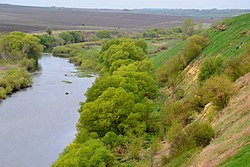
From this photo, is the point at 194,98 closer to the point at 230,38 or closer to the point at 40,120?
the point at 40,120

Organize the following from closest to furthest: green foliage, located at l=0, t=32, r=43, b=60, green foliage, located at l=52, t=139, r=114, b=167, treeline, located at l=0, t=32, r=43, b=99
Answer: green foliage, located at l=52, t=139, r=114, b=167 < treeline, located at l=0, t=32, r=43, b=99 < green foliage, located at l=0, t=32, r=43, b=60

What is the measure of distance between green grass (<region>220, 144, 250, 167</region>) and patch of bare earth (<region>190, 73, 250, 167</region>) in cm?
63

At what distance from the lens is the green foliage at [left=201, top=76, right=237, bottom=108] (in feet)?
104

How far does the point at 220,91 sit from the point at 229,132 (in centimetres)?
603

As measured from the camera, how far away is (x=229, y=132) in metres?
26.4

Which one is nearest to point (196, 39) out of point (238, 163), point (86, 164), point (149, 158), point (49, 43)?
point (149, 158)

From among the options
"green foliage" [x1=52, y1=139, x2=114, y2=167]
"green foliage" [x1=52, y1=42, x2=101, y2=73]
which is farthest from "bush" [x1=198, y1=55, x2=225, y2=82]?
"green foliage" [x1=52, y1=42, x2=101, y2=73]

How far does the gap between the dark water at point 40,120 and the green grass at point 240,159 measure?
78.3 feet

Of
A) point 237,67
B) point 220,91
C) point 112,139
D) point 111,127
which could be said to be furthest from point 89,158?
point 237,67

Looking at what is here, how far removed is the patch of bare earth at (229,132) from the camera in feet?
74.6

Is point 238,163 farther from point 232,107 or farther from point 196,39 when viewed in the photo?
point 196,39

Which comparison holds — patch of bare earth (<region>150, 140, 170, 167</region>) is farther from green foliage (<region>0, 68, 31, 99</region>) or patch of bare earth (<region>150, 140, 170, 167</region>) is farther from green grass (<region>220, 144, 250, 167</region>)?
green foliage (<region>0, 68, 31, 99</region>)

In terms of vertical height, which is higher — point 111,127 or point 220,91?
point 220,91

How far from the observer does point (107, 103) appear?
3912 centimetres
